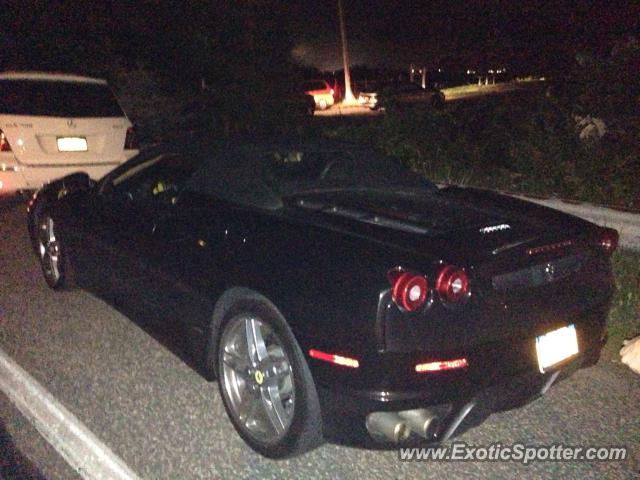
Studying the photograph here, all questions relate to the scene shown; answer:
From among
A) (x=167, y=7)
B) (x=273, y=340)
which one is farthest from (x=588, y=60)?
(x=167, y=7)

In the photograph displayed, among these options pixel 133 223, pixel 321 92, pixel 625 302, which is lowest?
pixel 321 92

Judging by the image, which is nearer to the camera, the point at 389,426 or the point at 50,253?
the point at 389,426

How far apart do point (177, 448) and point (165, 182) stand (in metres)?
1.80

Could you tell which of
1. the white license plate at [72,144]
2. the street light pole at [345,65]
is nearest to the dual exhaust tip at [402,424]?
the white license plate at [72,144]

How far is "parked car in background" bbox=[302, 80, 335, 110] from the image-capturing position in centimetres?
3228

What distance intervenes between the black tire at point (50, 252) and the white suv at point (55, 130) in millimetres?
2578

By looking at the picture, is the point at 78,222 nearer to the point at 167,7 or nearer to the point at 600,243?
the point at 600,243

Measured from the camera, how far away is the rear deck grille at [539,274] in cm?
303

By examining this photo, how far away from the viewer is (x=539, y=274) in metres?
3.16

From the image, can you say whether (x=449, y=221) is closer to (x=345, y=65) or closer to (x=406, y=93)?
(x=406, y=93)

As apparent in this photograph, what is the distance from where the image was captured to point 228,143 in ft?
14.0

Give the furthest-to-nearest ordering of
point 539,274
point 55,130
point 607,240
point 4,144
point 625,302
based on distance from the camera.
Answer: point 55,130
point 4,144
point 625,302
point 607,240
point 539,274

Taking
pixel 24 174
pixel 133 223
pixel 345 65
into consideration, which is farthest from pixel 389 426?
pixel 345 65

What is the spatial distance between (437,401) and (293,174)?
6.14ft
